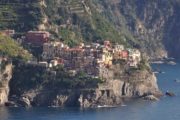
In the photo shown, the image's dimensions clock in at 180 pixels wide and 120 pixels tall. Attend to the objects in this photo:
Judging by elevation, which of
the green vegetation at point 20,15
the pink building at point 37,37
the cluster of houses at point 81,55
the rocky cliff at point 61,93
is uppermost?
the green vegetation at point 20,15

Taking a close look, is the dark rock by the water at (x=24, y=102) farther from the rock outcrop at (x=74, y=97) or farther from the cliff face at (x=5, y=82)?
the cliff face at (x=5, y=82)

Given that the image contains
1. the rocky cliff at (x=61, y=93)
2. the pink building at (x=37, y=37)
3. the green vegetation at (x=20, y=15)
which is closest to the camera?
the rocky cliff at (x=61, y=93)

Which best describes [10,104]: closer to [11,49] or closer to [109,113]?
[11,49]

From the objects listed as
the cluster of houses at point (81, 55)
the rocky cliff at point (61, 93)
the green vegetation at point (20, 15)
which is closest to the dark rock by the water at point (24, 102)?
the rocky cliff at point (61, 93)

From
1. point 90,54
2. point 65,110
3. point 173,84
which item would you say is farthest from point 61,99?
point 173,84

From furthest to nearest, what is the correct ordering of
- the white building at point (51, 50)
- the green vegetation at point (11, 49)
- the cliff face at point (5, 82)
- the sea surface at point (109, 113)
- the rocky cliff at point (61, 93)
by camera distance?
1. the white building at point (51, 50)
2. the green vegetation at point (11, 49)
3. the cliff face at point (5, 82)
4. the rocky cliff at point (61, 93)
5. the sea surface at point (109, 113)

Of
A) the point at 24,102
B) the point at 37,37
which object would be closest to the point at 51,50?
the point at 37,37
